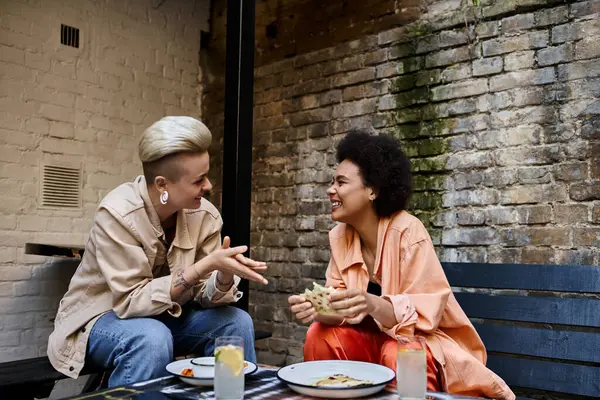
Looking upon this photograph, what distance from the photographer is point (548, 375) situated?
2336 millimetres

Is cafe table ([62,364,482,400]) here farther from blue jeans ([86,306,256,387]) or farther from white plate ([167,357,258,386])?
blue jeans ([86,306,256,387])

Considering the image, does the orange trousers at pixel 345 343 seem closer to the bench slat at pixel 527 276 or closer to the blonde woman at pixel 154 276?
the blonde woman at pixel 154 276

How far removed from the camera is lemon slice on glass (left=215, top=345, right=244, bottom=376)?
1327mm

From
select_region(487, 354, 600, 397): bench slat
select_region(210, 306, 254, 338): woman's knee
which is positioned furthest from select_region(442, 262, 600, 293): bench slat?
select_region(210, 306, 254, 338): woman's knee

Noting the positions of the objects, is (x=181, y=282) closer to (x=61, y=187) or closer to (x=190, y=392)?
(x=190, y=392)

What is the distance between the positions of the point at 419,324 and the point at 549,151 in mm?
1332

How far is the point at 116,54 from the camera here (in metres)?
3.89

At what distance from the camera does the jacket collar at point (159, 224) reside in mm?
2168

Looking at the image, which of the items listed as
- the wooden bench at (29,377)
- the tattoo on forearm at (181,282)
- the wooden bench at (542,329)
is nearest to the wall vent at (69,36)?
the wooden bench at (29,377)

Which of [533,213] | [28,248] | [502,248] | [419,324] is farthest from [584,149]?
[28,248]

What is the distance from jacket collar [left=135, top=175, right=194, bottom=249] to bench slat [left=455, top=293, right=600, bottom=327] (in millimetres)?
1305

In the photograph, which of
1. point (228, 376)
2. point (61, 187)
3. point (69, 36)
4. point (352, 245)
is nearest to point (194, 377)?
point (228, 376)

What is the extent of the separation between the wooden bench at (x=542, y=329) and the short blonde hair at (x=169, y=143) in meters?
1.38

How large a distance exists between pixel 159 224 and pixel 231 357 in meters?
0.97
